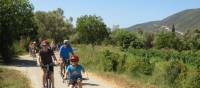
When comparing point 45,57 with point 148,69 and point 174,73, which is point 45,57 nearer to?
point 174,73

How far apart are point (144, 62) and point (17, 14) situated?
47.7ft

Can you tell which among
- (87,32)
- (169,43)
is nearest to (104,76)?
(87,32)

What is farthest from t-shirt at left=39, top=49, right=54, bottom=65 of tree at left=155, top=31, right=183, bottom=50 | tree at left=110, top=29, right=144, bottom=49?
tree at left=155, top=31, right=183, bottom=50

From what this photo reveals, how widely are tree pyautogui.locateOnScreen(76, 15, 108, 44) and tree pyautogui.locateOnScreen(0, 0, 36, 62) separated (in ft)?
126

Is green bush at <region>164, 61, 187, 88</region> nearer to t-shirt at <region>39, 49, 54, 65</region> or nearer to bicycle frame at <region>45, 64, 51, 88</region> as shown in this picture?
bicycle frame at <region>45, 64, 51, 88</region>

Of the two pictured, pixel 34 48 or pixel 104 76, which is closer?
pixel 104 76

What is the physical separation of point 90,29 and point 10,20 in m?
43.1

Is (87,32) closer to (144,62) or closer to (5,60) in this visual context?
(5,60)

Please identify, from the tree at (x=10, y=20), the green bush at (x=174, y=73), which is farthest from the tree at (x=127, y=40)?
the green bush at (x=174, y=73)

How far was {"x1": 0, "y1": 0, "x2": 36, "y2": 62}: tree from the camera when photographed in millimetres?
34969

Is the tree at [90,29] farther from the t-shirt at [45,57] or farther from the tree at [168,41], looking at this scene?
the t-shirt at [45,57]

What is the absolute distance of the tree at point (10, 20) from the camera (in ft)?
115

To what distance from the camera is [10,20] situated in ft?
115

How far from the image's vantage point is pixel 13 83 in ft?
65.0
